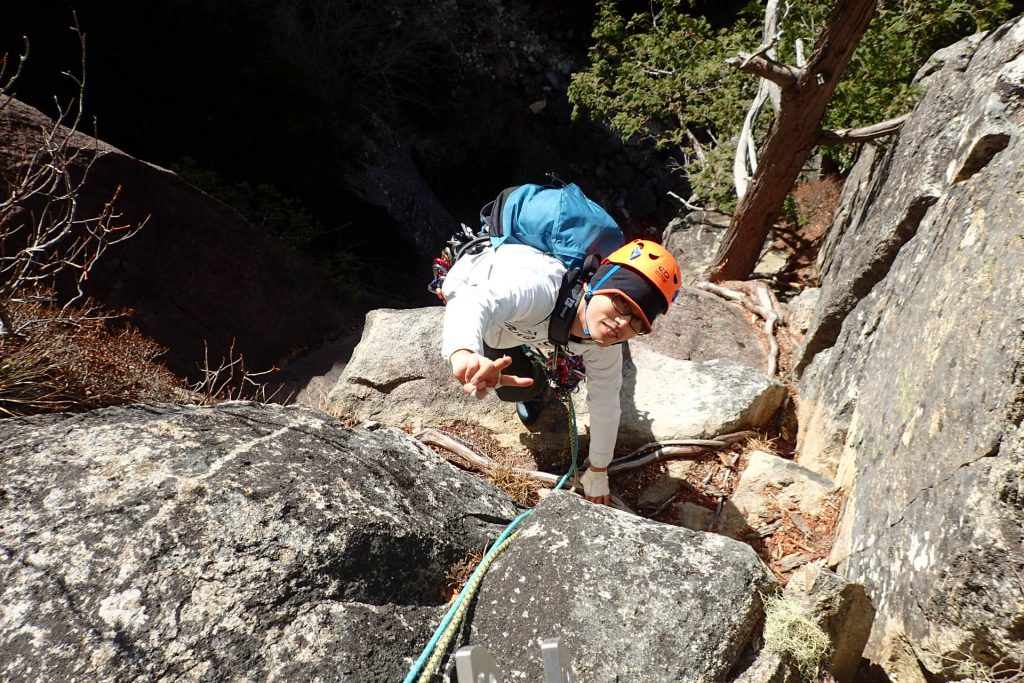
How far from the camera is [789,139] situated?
6.00 m

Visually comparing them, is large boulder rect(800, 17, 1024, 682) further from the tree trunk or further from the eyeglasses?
the eyeglasses

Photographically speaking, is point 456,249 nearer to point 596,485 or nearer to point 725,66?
point 596,485

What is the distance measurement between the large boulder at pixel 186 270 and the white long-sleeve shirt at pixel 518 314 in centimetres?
274

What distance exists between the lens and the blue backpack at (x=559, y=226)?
3.27 meters

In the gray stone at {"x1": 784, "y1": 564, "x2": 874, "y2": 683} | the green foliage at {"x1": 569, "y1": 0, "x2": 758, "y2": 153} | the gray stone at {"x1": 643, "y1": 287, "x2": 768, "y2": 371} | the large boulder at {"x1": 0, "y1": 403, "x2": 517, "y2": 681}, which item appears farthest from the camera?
the green foliage at {"x1": 569, "y1": 0, "x2": 758, "y2": 153}

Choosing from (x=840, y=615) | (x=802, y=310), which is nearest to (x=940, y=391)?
(x=840, y=615)

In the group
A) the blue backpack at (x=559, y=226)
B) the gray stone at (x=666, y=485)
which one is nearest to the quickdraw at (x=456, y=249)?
the blue backpack at (x=559, y=226)

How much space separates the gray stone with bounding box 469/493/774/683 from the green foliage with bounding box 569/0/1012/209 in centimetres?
484

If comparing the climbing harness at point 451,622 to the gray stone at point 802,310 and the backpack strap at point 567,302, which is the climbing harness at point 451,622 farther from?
the gray stone at point 802,310

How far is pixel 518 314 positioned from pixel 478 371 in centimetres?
61

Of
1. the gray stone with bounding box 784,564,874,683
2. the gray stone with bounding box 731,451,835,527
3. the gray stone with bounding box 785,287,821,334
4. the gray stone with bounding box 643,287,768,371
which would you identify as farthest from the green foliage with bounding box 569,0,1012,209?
the gray stone with bounding box 784,564,874,683

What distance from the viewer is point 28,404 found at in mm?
3246

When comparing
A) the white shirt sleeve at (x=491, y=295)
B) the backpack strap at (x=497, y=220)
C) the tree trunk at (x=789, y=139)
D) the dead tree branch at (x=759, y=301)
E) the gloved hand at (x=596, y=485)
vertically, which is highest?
the tree trunk at (x=789, y=139)

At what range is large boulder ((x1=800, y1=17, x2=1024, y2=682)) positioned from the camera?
2.25 metres
